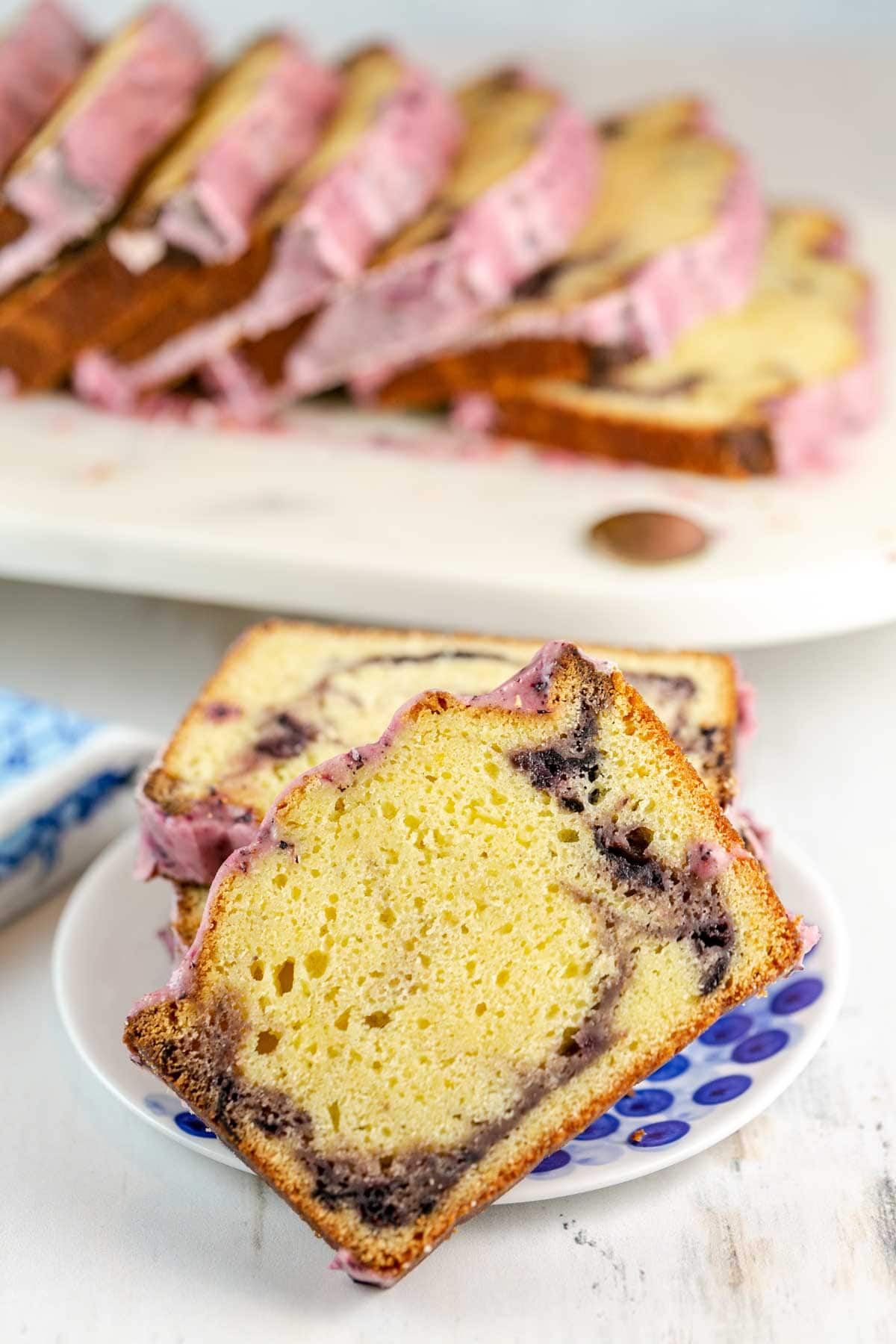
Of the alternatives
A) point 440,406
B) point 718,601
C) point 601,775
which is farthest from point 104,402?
point 601,775

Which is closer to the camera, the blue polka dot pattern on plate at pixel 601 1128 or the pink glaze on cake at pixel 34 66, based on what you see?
the blue polka dot pattern on plate at pixel 601 1128

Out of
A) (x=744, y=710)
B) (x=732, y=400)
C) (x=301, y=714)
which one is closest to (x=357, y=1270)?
(x=301, y=714)

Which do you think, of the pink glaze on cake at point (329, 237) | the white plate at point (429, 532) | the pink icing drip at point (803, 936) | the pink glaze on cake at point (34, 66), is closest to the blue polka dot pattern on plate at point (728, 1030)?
the pink icing drip at point (803, 936)

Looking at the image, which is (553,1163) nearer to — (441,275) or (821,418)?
(821,418)

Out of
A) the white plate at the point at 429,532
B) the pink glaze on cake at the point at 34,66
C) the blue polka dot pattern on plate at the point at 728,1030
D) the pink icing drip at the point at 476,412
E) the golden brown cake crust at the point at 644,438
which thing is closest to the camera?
the blue polka dot pattern on plate at the point at 728,1030

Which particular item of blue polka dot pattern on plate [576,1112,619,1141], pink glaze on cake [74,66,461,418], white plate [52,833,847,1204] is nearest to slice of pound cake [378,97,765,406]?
pink glaze on cake [74,66,461,418]

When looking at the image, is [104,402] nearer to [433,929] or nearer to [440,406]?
[440,406]

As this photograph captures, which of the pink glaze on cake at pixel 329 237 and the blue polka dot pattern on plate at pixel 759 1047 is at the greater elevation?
the pink glaze on cake at pixel 329 237

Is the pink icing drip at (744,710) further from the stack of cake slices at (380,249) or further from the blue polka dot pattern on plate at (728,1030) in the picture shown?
the stack of cake slices at (380,249)
